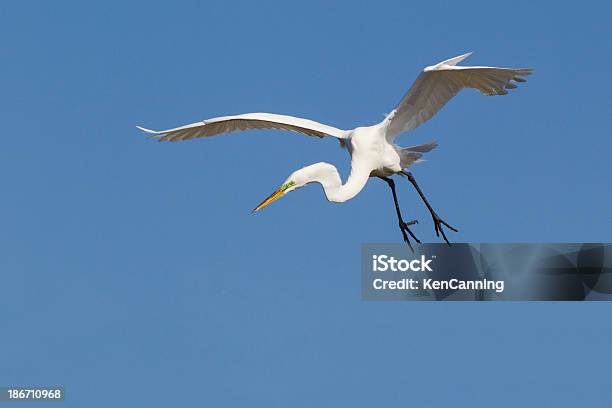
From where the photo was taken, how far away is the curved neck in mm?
15109

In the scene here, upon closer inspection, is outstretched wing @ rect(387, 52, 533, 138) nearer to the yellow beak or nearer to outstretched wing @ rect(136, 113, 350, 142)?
outstretched wing @ rect(136, 113, 350, 142)

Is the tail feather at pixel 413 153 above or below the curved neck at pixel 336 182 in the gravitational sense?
above

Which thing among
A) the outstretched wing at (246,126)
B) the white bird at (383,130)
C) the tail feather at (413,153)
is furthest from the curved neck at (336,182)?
the tail feather at (413,153)

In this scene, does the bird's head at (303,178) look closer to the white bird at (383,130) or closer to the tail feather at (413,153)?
the white bird at (383,130)

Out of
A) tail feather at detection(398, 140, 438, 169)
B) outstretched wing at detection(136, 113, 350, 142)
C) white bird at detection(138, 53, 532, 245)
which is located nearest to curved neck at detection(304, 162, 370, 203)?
white bird at detection(138, 53, 532, 245)

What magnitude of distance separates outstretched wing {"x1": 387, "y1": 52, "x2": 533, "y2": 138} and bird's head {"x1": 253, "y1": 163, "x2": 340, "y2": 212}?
0.85 metres

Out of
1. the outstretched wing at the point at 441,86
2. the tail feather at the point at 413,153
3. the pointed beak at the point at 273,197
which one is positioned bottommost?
the pointed beak at the point at 273,197

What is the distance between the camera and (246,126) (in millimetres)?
16234

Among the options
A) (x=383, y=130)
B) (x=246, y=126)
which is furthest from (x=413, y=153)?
(x=246, y=126)

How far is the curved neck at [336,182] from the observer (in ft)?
49.6

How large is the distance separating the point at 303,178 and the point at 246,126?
1.54 meters

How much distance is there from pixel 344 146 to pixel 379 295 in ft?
5.31

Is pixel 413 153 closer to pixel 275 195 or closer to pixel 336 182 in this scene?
pixel 336 182

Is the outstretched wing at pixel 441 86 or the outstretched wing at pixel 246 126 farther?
the outstretched wing at pixel 246 126
